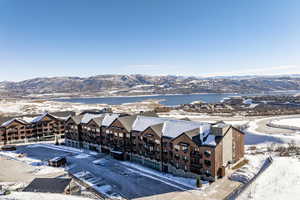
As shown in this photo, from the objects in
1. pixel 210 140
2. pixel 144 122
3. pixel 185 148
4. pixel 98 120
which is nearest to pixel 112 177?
pixel 144 122

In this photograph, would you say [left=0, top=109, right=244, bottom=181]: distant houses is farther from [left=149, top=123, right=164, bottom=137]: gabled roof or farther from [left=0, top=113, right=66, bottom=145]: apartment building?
[left=0, top=113, right=66, bottom=145]: apartment building

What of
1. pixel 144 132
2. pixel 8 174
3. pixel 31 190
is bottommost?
pixel 8 174

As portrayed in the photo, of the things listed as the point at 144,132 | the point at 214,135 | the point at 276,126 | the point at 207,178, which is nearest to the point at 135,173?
the point at 144,132


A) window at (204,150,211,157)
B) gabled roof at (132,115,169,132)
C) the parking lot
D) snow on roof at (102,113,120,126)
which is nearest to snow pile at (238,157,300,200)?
window at (204,150,211,157)

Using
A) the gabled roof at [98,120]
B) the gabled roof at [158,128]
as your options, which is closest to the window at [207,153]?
the gabled roof at [158,128]

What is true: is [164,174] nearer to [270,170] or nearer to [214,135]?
[214,135]

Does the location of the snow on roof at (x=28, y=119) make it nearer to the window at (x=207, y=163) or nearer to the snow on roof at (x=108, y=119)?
the snow on roof at (x=108, y=119)

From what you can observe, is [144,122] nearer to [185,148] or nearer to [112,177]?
[185,148]
